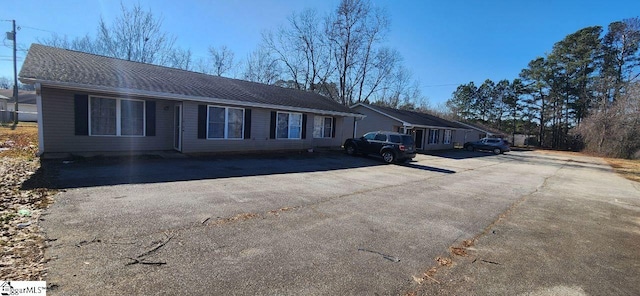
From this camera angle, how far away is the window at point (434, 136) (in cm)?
2746

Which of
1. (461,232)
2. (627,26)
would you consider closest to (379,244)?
(461,232)

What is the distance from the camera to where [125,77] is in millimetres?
10773

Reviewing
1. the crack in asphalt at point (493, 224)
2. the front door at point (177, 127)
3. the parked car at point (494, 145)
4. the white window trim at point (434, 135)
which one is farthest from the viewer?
the parked car at point (494, 145)

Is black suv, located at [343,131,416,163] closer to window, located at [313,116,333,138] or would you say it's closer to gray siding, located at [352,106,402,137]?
window, located at [313,116,333,138]

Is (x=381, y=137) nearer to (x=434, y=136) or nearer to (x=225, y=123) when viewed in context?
(x=225, y=123)

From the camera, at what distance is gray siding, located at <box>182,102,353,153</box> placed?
37.6ft

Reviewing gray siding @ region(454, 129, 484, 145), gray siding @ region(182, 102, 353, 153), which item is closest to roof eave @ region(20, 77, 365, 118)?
gray siding @ region(182, 102, 353, 153)

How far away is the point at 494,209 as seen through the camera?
6.59 metres

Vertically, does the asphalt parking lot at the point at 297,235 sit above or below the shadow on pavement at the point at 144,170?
below

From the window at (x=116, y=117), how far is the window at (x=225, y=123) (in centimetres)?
245

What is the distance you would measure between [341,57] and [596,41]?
35.5m

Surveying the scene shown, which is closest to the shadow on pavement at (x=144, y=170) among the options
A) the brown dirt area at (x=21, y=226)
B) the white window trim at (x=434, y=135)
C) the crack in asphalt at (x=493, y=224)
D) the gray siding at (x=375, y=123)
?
the brown dirt area at (x=21, y=226)

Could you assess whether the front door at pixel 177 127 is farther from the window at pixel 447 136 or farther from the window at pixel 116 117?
the window at pixel 447 136

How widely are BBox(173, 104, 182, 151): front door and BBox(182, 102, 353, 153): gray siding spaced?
214 millimetres
